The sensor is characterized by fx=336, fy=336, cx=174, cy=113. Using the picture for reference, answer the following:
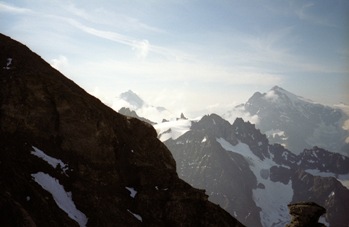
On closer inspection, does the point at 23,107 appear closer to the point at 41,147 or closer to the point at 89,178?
the point at 41,147

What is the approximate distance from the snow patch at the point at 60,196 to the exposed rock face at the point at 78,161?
0.53 ft

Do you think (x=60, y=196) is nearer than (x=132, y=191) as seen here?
Yes

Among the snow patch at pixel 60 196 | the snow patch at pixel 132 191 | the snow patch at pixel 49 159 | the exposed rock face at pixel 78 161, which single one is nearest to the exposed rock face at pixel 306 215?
the exposed rock face at pixel 78 161

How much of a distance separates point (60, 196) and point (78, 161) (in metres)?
7.12

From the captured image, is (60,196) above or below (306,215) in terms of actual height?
below

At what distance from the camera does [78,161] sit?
45.4 m

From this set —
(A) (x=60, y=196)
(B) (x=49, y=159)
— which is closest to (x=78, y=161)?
(B) (x=49, y=159)

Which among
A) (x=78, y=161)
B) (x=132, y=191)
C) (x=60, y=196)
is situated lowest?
(x=60, y=196)

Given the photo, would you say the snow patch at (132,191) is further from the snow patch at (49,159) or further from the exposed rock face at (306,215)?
the exposed rock face at (306,215)

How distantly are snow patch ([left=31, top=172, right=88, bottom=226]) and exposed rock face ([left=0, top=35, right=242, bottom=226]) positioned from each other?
0.16 m

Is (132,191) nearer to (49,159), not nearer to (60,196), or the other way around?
(60,196)

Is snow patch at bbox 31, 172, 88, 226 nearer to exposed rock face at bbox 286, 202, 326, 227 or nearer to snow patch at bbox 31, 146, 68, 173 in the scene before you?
snow patch at bbox 31, 146, 68, 173

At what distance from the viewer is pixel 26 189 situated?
3409 centimetres

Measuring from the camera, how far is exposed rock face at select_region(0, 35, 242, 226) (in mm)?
38938
